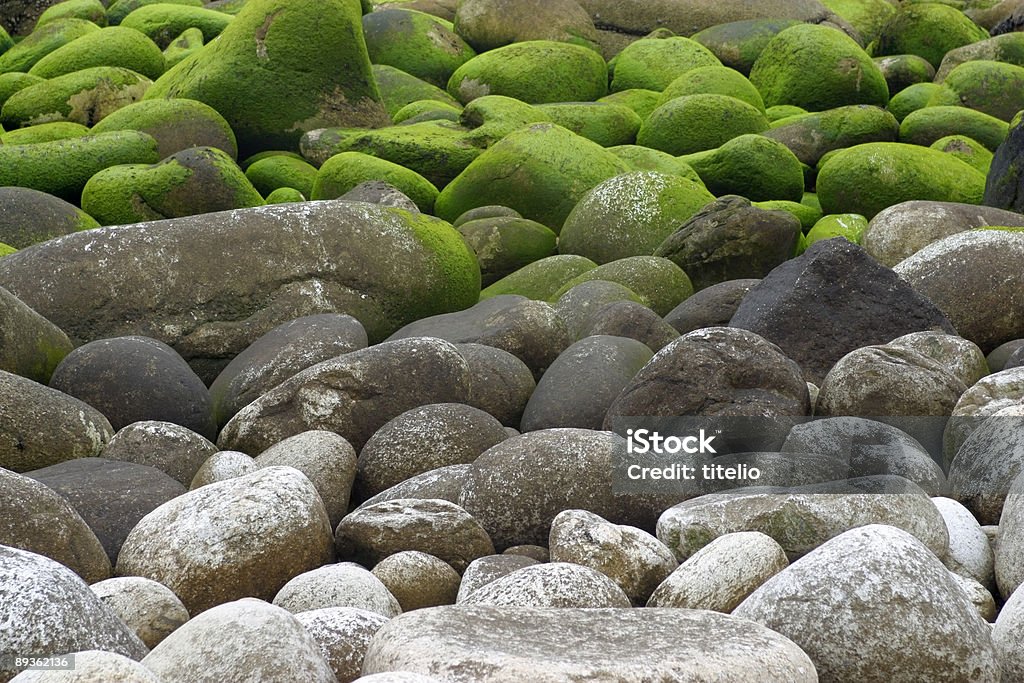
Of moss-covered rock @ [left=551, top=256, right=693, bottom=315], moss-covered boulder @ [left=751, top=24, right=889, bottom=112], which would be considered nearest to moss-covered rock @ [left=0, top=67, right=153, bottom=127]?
moss-covered rock @ [left=551, top=256, right=693, bottom=315]

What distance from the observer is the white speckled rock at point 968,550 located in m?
4.46

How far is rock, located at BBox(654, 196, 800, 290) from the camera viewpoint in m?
9.62

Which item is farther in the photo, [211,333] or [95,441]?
[211,333]

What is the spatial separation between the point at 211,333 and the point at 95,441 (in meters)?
2.42

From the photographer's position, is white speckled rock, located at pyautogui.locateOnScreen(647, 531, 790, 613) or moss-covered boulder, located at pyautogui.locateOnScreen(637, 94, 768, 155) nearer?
white speckled rock, located at pyautogui.locateOnScreen(647, 531, 790, 613)

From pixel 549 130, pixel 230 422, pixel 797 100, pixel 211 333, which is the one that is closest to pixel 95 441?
pixel 230 422

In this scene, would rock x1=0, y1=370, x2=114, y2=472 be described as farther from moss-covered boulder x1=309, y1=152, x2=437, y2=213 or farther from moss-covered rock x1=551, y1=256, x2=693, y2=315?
moss-covered boulder x1=309, y1=152, x2=437, y2=213

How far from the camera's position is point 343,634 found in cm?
353

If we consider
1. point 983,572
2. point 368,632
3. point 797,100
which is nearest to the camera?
point 368,632

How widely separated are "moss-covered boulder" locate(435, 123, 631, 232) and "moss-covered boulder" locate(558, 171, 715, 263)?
2.39ft

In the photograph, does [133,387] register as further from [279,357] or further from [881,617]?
[881,617]

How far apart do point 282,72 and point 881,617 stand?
11858 mm

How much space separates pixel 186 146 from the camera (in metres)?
13.3

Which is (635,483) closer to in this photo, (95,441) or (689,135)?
(95,441)
